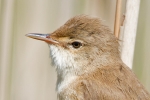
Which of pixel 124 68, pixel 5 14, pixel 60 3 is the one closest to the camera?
pixel 124 68

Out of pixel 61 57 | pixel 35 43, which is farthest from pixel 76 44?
pixel 35 43

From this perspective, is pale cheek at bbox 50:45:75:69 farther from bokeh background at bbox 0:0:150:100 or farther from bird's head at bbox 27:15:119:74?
bokeh background at bbox 0:0:150:100

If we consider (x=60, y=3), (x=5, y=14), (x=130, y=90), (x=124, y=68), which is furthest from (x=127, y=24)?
(x=5, y=14)

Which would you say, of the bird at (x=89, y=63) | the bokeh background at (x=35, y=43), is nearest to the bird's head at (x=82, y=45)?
the bird at (x=89, y=63)

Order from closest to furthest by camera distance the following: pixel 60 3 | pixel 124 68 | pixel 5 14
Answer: pixel 124 68
pixel 5 14
pixel 60 3

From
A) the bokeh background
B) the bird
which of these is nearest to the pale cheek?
the bird

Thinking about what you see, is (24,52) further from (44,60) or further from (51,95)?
(51,95)
